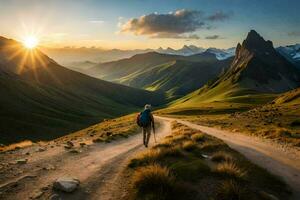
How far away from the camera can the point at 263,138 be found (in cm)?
3247

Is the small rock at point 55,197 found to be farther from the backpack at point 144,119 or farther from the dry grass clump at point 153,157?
the backpack at point 144,119

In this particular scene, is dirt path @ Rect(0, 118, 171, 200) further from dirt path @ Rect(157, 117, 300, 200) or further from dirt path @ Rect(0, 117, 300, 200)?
dirt path @ Rect(157, 117, 300, 200)

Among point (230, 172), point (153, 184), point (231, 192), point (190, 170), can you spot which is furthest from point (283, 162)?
point (153, 184)

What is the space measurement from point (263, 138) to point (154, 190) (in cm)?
2405

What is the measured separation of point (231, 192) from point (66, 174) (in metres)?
7.63

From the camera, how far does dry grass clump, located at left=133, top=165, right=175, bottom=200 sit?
11.2 m

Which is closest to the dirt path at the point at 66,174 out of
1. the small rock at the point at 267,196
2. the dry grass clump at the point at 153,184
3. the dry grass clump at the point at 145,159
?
the dry grass clump at the point at 145,159

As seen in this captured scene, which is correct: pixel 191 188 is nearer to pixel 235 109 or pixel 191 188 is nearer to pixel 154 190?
pixel 154 190

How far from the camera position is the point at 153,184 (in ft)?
38.7

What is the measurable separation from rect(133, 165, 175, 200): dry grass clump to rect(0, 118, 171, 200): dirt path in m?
0.94

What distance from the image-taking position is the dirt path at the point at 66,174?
11.9 m

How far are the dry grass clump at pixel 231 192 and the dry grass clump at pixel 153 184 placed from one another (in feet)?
5.98

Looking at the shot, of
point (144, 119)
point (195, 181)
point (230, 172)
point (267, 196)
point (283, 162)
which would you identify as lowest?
point (283, 162)

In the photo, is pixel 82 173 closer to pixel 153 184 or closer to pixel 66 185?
pixel 66 185
